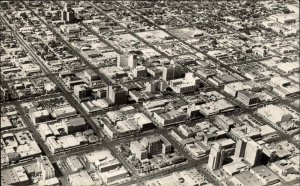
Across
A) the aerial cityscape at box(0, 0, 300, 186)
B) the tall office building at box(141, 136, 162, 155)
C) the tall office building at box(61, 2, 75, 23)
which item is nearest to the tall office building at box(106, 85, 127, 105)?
the aerial cityscape at box(0, 0, 300, 186)

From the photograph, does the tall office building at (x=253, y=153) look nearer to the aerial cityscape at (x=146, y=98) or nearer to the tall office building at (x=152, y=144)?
the aerial cityscape at (x=146, y=98)

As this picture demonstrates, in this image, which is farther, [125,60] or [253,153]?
[125,60]

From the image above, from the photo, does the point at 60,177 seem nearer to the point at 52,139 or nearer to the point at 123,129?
the point at 52,139

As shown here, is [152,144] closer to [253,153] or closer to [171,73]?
[253,153]

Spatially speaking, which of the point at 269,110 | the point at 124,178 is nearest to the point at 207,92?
the point at 269,110

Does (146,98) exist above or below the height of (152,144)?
below

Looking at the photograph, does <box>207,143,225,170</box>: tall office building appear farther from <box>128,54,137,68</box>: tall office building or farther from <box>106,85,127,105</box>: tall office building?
<box>128,54,137,68</box>: tall office building

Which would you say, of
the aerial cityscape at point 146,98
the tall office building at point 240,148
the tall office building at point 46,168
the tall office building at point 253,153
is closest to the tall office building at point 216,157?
the aerial cityscape at point 146,98

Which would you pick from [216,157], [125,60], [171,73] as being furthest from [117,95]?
[216,157]
